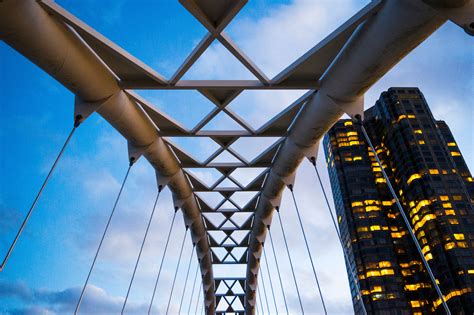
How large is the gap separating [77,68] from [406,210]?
12079 centimetres

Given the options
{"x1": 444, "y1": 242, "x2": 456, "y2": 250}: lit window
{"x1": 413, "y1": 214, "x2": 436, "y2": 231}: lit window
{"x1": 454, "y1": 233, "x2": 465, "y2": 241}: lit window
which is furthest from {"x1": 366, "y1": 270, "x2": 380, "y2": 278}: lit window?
{"x1": 454, "y1": 233, "x2": 465, "y2": 241}: lit window

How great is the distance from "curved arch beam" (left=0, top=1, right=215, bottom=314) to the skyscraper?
9307cm

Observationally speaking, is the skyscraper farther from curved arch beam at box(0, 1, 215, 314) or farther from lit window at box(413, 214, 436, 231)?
curved arch beam at box(0, 1, 215, 314)

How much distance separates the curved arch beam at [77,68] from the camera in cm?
902

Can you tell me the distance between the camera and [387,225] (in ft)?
371

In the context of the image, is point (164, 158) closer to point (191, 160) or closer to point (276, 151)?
point (191, 160)

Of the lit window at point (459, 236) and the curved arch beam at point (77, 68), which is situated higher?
the lit window at point (459, 236)

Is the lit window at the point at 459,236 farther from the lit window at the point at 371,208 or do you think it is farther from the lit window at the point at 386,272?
the lit window at the point at 371,208

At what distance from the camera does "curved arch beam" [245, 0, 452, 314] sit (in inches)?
349

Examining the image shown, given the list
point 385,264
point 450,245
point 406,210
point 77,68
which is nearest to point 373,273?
point 385,264

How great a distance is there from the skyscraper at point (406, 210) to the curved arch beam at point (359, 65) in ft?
292

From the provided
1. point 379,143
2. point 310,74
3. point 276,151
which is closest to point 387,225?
point 379,143

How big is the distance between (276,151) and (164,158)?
250 inches

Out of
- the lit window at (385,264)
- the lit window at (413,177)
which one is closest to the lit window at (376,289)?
the lit window at (385,264)
